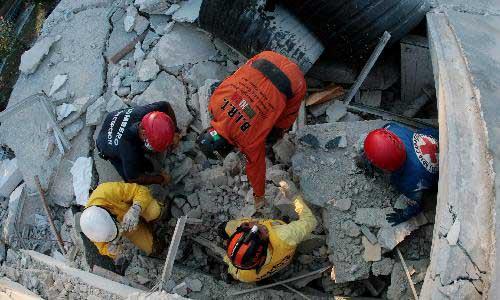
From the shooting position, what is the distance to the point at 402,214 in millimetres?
4258

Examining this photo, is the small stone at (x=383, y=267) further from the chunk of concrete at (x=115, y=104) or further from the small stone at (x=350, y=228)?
the chunk of concrete at (x=115, y=104)

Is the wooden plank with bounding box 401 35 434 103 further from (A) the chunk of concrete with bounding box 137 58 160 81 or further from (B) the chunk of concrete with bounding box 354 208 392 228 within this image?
(A) the chunk of concrete with bounding box 137 58 160 81

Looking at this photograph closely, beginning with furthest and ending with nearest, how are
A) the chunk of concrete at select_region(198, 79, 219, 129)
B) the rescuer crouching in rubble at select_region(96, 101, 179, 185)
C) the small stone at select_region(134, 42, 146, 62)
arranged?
1. the small stone at select_region(134, 42, 146, 62)
2. the chunk of concrete at select_region(198, 79, 219, 129)
3. the rescuer crouching in rubble at select_region(96, 101, 179, 185)

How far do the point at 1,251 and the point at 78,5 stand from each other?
120 inches

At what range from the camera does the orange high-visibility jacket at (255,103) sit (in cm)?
425

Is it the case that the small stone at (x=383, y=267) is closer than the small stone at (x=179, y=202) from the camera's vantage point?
Yes

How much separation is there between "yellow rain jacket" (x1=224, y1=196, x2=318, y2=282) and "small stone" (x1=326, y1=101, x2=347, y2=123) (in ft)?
3.71

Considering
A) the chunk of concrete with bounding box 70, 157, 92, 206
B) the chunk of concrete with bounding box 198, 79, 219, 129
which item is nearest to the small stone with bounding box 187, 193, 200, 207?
the chunk of concrete with bounding box 198, 79, 219, 129

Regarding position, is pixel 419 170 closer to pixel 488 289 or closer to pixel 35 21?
pixel 488 289

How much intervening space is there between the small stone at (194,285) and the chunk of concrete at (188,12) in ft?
8.93

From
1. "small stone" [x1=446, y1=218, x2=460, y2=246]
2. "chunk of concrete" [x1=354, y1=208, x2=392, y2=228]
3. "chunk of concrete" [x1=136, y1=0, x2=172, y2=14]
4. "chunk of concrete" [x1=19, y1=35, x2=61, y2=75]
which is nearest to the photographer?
"small stone" [x1=446, y1=218, x2=460, y2=246]

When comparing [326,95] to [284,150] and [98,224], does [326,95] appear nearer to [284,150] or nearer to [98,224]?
[284,150]

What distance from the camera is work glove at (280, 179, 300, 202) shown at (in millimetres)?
4711

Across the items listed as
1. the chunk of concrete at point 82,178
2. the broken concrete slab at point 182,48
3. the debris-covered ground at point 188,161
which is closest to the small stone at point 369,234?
the debris-covered ground at point 188,161
